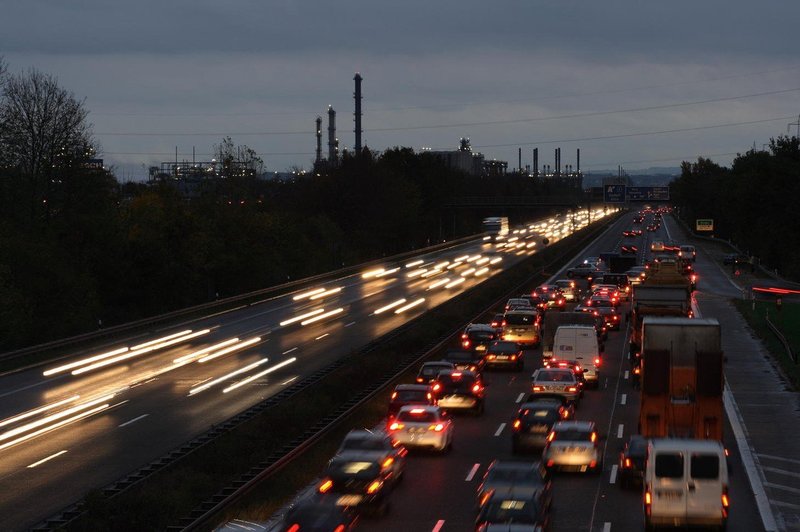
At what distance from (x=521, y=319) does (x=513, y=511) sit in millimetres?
33526

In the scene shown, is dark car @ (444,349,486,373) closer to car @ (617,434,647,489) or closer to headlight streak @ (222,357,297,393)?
headlight streak @ (222,357,297,393)

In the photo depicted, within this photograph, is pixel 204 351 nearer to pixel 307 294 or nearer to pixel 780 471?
pixel 780 471

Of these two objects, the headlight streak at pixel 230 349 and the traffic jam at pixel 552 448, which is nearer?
the traffic jam at pixel 552 448

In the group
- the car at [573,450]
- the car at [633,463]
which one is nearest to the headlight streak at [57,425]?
the car at [573,450]

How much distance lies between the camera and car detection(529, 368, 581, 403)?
35219 millimetres

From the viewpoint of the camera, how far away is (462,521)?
21.8 metres

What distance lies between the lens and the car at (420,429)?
28.3m

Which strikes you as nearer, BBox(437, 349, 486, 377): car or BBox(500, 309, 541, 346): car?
BBox(437, 349, 486, 377): car

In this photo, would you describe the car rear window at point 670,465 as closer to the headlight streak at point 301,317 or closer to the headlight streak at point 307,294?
the headlight streak at point 301,317

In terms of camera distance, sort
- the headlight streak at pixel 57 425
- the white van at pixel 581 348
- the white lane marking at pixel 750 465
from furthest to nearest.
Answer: the white van at pixel 581 348
the headlight streak at pixel 57 425
the white lane marking at pixel 750 465

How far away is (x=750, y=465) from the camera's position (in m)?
27.8

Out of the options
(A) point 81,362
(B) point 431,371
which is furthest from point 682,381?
(A) point 81,362

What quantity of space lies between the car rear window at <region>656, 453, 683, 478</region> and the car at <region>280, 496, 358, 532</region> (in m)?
5.88

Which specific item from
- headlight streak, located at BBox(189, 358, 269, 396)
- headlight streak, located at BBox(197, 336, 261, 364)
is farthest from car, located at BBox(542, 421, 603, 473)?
headlight streak, located at BBox(197, 336, 261, 364)
